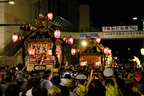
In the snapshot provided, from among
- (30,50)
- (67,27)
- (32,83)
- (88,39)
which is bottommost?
(32,83)

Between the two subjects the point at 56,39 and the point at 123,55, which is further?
the point at 123,55

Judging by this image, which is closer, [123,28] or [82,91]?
[82,91]

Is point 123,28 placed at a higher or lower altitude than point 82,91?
higher

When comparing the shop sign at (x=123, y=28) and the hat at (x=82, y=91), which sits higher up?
the shop sign at (x=123, y=28)

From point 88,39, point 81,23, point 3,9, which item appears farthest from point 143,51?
point 81,23

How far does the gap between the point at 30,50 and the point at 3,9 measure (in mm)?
6830

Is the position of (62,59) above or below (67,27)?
below

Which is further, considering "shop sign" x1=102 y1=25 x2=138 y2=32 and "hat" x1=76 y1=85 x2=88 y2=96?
"shop sign" x1=102 y1=25 x2=138 y2=32

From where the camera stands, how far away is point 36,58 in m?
17.1

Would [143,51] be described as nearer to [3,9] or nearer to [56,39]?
[56,39]

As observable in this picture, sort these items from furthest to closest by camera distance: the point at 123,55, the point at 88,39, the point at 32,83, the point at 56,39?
the point at 123,55 → the point at 88,39 → the point at 56,39 → the point at 32,83

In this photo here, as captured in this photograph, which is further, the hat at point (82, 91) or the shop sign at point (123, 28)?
the shop sign at point (123, 28)

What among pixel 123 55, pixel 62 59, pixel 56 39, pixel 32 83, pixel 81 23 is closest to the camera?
pixel 32 83

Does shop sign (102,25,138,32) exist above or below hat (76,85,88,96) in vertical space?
above
